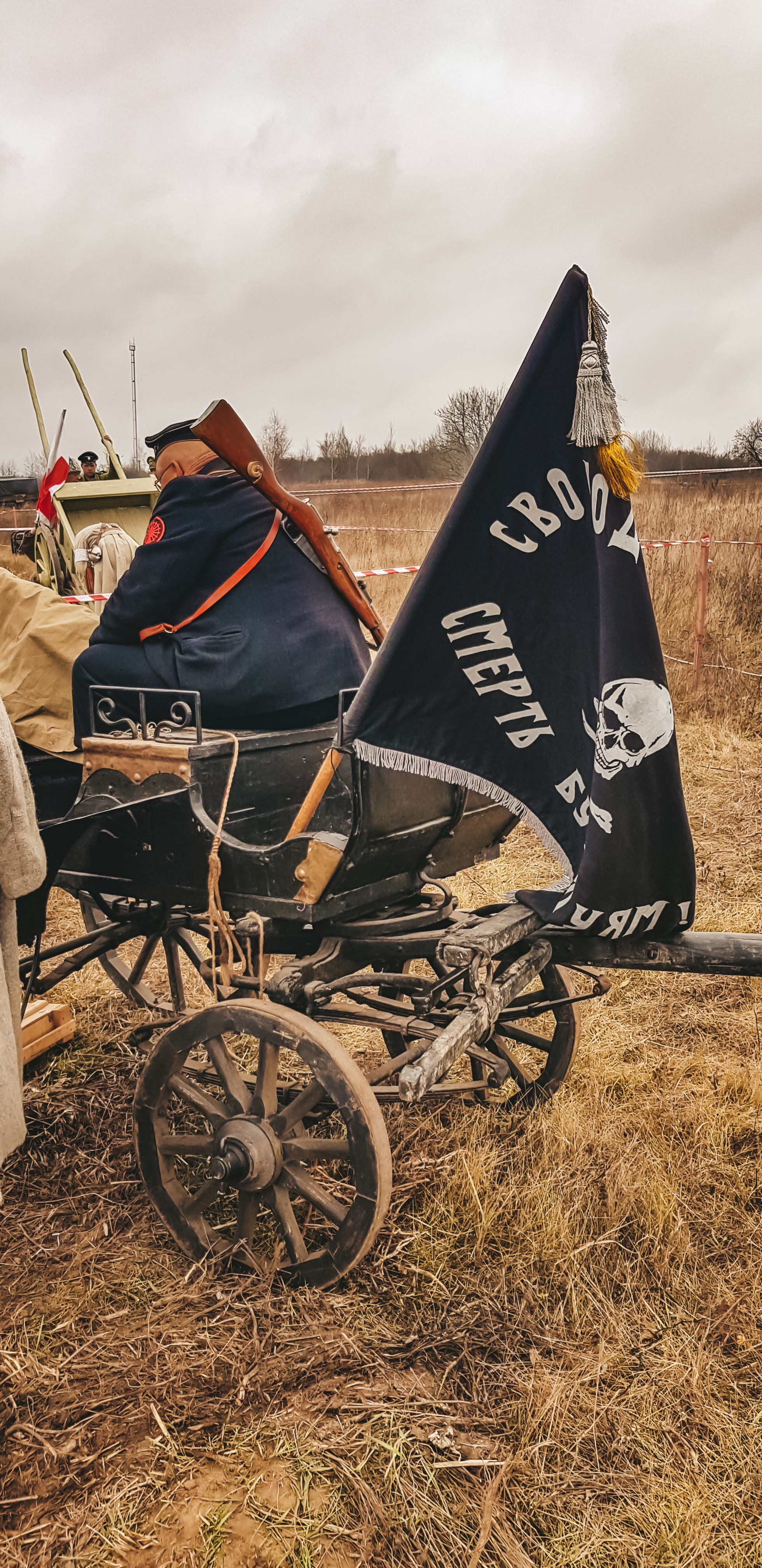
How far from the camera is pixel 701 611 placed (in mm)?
9586

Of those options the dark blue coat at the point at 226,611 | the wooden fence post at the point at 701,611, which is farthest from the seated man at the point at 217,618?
the wooden fence post at the point at 701,611

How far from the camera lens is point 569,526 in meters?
2.25

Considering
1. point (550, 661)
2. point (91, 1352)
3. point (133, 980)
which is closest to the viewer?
point (550, 661)

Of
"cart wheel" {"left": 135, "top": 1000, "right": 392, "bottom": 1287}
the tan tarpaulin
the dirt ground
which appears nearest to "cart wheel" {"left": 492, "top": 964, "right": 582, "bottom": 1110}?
the dirt ground

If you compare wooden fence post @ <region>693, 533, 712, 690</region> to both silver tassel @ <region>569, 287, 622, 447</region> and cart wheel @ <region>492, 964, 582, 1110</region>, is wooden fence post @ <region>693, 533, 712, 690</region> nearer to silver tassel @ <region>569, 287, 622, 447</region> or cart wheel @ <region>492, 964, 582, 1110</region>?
cart wheel @ <region>492, 964, 582, 1110</region>

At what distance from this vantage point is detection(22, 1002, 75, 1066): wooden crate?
401 centimetres

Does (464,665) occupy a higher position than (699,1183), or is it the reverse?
Result: (464,665)

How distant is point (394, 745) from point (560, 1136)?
163 centimetres

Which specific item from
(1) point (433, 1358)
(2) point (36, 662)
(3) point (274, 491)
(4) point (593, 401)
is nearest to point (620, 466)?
(4) point (593, 401)

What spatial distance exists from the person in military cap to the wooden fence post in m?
5.87

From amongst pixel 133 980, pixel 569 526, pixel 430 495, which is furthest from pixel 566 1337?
pixel 430 495

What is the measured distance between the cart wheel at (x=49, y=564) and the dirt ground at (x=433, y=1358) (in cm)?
563

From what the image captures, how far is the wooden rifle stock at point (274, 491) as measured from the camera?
2.72m

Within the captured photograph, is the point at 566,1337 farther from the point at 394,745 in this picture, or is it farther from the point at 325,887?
the point at 394,745
